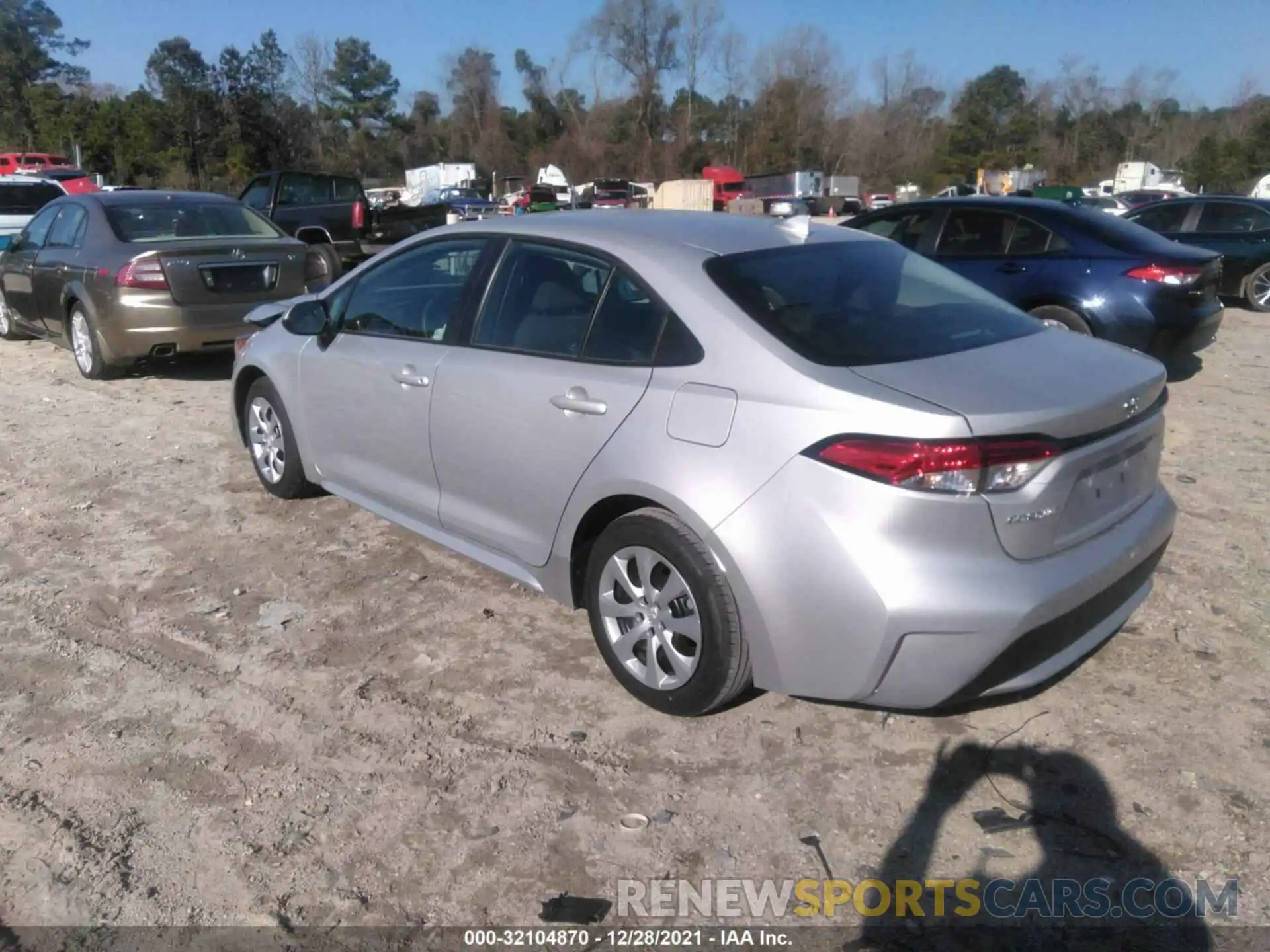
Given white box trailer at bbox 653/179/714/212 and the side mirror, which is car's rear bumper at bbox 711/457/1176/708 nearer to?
the side mirror

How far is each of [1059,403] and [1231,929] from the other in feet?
4.63

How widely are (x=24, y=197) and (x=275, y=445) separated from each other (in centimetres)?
1274

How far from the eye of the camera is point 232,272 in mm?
8203

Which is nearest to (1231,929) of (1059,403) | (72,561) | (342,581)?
(1059,403)

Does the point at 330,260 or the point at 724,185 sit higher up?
the point at 330,260

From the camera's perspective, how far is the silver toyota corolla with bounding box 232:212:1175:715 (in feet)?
9.29

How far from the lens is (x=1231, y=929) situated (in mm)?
2562

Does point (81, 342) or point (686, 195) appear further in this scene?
point (686, 195)

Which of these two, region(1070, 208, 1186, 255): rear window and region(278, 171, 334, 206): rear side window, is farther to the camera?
region(278, 171, 334, 206): rear side window

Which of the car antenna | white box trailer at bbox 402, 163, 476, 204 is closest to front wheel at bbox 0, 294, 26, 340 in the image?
the car antenna

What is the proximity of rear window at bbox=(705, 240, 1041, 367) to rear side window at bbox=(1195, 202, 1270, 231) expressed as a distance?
11695mm

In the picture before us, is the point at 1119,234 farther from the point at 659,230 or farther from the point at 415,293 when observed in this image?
the point at 415,293

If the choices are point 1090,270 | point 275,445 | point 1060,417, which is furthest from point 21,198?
point 1060,417

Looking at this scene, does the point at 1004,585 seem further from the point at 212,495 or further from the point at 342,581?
the point at 212,495
